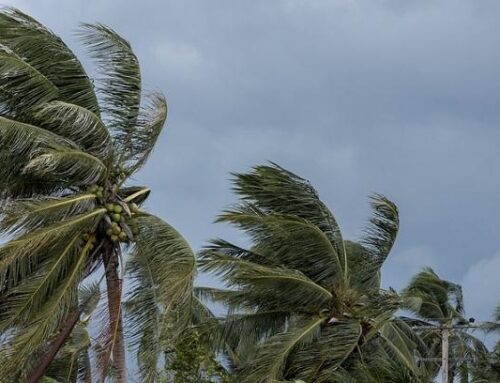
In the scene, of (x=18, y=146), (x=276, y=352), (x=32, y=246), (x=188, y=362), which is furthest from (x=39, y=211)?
(x=276, y=352)

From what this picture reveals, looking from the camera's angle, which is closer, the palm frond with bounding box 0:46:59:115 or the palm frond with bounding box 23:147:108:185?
the palm frond with bounding box 23:147:108:185

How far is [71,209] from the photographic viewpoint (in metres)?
21.9

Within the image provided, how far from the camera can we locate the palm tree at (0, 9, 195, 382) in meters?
21.3

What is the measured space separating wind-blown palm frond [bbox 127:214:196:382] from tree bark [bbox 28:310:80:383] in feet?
3.50

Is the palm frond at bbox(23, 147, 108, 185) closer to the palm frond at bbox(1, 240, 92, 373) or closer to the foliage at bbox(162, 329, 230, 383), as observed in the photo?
the palm frond at bbox(1, 240, 92, 373)

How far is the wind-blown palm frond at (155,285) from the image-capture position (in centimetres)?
2180

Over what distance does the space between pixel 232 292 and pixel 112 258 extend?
4365 mm

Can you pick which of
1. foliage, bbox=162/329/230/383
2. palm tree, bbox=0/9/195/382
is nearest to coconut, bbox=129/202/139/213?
palm tree, bbox=0/9/195/382

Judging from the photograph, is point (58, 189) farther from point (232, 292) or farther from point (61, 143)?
point (232, 292)

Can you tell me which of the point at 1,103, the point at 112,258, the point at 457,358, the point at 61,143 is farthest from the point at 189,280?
the point at 457,358

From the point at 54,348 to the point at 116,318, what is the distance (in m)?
1.30

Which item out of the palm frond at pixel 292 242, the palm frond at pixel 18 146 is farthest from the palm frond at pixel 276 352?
the palm frond at pixel 18 146

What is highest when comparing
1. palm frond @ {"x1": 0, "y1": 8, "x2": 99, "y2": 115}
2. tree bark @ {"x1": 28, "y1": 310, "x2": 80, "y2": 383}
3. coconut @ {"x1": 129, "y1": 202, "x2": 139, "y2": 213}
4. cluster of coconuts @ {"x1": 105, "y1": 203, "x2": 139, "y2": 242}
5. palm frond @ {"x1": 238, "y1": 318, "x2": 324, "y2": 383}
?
palm frond @ {"x1": 0, "y1": 8, "x2": 99, "y2": 115}

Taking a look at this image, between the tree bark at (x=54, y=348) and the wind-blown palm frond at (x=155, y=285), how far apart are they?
3.50 feet
